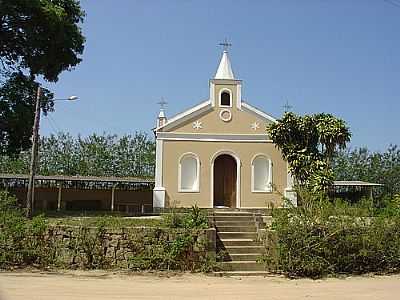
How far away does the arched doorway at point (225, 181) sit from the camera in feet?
89.1

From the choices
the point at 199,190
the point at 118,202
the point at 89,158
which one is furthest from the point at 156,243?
the point at 89,158

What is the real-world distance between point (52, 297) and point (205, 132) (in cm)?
1693

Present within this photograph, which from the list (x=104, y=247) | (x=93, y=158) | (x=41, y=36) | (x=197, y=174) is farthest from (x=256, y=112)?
(x=93, y=158)

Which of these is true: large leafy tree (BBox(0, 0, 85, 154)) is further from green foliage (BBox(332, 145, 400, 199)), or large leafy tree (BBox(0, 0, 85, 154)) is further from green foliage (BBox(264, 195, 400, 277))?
green foliage (BBox(332, 145, 400, 199))

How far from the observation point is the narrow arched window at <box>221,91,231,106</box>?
1078 inches

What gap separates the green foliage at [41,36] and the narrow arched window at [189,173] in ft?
23.4

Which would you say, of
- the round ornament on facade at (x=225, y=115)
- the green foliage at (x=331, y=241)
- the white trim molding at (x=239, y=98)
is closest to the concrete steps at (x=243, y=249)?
the green foliage at (x=331, y=241)

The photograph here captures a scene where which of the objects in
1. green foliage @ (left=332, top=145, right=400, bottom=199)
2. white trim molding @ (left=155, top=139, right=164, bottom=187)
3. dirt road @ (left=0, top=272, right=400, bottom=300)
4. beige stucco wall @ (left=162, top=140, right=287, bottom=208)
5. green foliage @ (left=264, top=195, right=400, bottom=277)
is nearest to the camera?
dirt road @ (left=0, top=272, right=400, bottom=300)

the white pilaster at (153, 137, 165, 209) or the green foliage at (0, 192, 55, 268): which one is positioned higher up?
the white pilaster at (153, 137, 165, 209)

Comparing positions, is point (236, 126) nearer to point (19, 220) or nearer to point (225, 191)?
point (225, 191)

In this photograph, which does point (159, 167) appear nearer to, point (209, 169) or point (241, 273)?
point (209, 169)

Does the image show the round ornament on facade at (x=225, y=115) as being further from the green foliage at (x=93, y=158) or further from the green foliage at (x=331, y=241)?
the green foliage at (x=93, y=158)

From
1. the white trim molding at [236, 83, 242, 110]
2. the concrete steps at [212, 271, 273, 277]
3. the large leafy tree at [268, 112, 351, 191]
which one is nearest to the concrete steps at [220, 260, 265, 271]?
the concrete steps at [212, 271, 273, 277]

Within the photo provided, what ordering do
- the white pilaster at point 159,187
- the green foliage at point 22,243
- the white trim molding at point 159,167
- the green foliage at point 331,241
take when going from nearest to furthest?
the green foliage at point 331,241 < the green foliage at point 22,243 < the white pilaster at point 159,187 < the white trim molding at point 159,167
